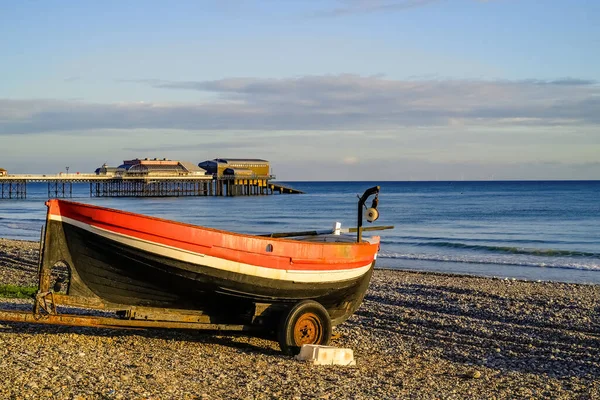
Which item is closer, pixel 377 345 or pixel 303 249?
pixel 303 249

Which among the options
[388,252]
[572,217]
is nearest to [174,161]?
[572,217]

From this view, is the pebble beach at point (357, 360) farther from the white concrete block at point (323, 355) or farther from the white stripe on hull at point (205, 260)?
the white stripe on hull at point (205, 260)

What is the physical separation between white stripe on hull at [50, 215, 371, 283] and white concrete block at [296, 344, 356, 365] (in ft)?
3.33

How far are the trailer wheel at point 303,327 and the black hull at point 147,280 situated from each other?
336 mm

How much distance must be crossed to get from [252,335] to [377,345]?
2.18 metres

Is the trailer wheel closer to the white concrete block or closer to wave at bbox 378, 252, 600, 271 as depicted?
the white concrete block

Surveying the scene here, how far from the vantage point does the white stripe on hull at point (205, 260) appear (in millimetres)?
8672

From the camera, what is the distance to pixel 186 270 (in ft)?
29.5

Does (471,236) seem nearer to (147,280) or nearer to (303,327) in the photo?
(303,327)

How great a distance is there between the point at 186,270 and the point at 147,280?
503 mm

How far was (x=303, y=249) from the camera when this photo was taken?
32.6ft

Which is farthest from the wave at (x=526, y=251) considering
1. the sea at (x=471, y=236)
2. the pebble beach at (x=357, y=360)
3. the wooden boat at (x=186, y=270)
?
the wooden boat at (x=186, y=270)

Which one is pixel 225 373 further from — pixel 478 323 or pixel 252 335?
pixel 478 323

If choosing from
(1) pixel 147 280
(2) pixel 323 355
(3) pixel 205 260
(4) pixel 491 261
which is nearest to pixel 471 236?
(4) pixel 491 261
